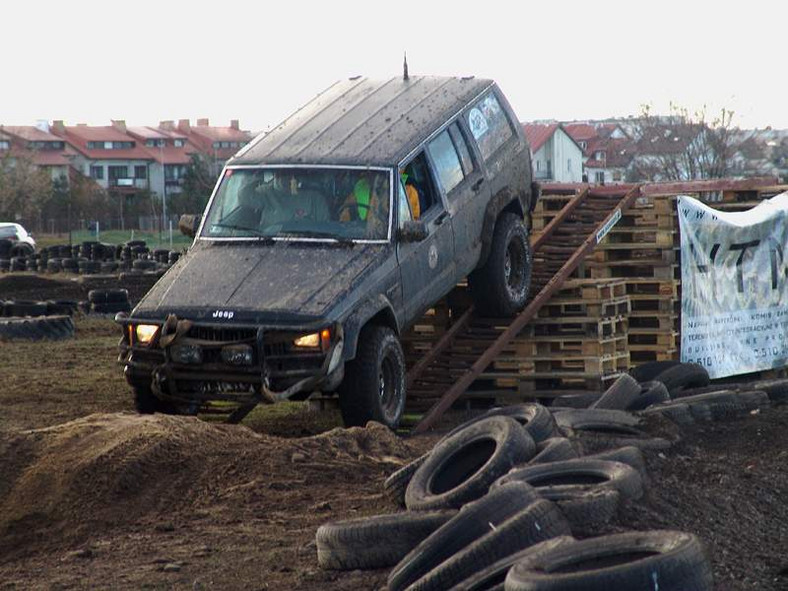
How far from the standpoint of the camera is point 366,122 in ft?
40.4

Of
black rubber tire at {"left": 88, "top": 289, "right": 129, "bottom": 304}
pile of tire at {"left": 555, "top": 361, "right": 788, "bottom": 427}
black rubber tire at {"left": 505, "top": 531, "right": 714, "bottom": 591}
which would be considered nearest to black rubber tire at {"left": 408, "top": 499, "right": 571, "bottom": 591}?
black rubber tire at {"left": 505, "top": 531, "right": 714, "bottom": 591}

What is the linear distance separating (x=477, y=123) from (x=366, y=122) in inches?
49.6

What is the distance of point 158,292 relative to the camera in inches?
438

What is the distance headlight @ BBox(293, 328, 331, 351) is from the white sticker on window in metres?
3.29

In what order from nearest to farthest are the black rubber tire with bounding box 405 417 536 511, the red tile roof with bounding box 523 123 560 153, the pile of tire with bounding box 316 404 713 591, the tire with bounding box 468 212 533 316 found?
the pile of tire with bounding box 316 404 713 591 → the black rubber tire with bounding box 405 417 536 511 → the tire with bounding box 468 212 533 316 → the red tile roof with bounding box 523 123 560 153

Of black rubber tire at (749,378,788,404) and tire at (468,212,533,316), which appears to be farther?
tire at (468,212,533,316)

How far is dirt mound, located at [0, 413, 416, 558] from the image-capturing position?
8891mm

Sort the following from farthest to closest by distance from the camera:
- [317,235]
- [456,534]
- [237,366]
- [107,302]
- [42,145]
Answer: [42,145] < [107,302] < [317,235] < [237,366] < [456,534]

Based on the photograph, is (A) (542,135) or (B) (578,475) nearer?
(B) (578,475)

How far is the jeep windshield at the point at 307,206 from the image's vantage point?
11.4 meters

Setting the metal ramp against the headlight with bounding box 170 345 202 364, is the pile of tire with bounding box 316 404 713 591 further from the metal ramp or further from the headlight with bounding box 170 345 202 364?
the metal ramp

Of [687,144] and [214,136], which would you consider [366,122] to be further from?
[214,136]

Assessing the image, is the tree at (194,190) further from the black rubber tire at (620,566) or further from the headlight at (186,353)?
the black rubber tire at (620,566)

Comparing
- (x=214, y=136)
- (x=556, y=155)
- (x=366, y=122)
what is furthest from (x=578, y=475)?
(x=214, y=136)
